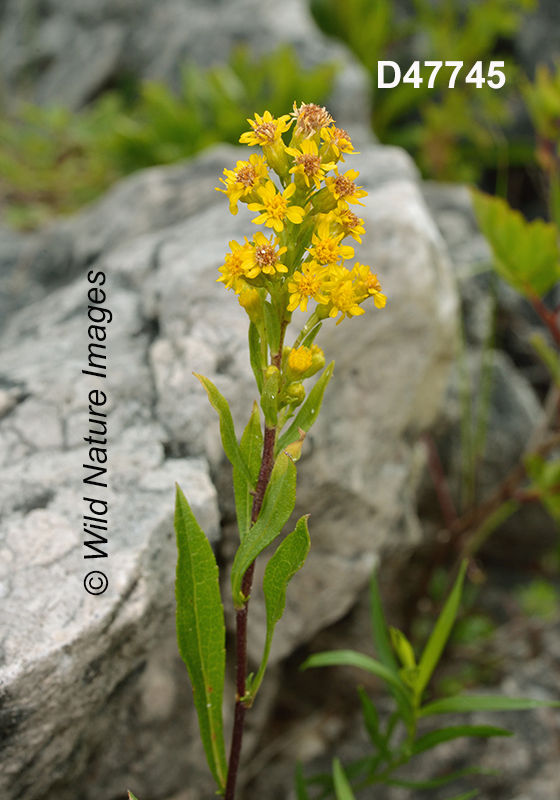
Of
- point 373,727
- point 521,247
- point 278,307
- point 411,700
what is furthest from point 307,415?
point 521,247

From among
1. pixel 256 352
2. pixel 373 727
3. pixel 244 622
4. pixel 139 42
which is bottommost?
pixel 373 727

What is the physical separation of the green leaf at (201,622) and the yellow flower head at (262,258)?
1.25 feet

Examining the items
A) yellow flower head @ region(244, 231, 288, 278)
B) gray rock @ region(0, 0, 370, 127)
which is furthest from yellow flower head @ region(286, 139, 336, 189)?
gray rock @ region(0, 0, 370, 127)

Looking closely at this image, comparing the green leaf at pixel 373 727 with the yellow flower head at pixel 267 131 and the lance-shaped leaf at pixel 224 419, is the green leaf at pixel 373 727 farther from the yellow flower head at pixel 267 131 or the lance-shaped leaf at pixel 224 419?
the yellow flower head at pixel 267 131

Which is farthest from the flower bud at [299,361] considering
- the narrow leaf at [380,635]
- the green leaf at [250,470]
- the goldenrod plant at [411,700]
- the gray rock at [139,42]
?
the gray rock at [139,42]

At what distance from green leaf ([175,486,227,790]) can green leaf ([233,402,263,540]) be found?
0.07 metres

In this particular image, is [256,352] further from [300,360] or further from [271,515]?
[271,515]

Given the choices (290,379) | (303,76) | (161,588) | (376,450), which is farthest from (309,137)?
→ (303,76)

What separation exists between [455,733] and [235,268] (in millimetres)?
1097

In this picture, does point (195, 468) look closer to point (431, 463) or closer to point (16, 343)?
point (16, 343)

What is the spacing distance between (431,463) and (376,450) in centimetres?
57

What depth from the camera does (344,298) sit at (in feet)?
3.00

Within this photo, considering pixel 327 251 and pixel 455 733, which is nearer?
pixel 327 251

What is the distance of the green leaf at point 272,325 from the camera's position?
0.93 meters
